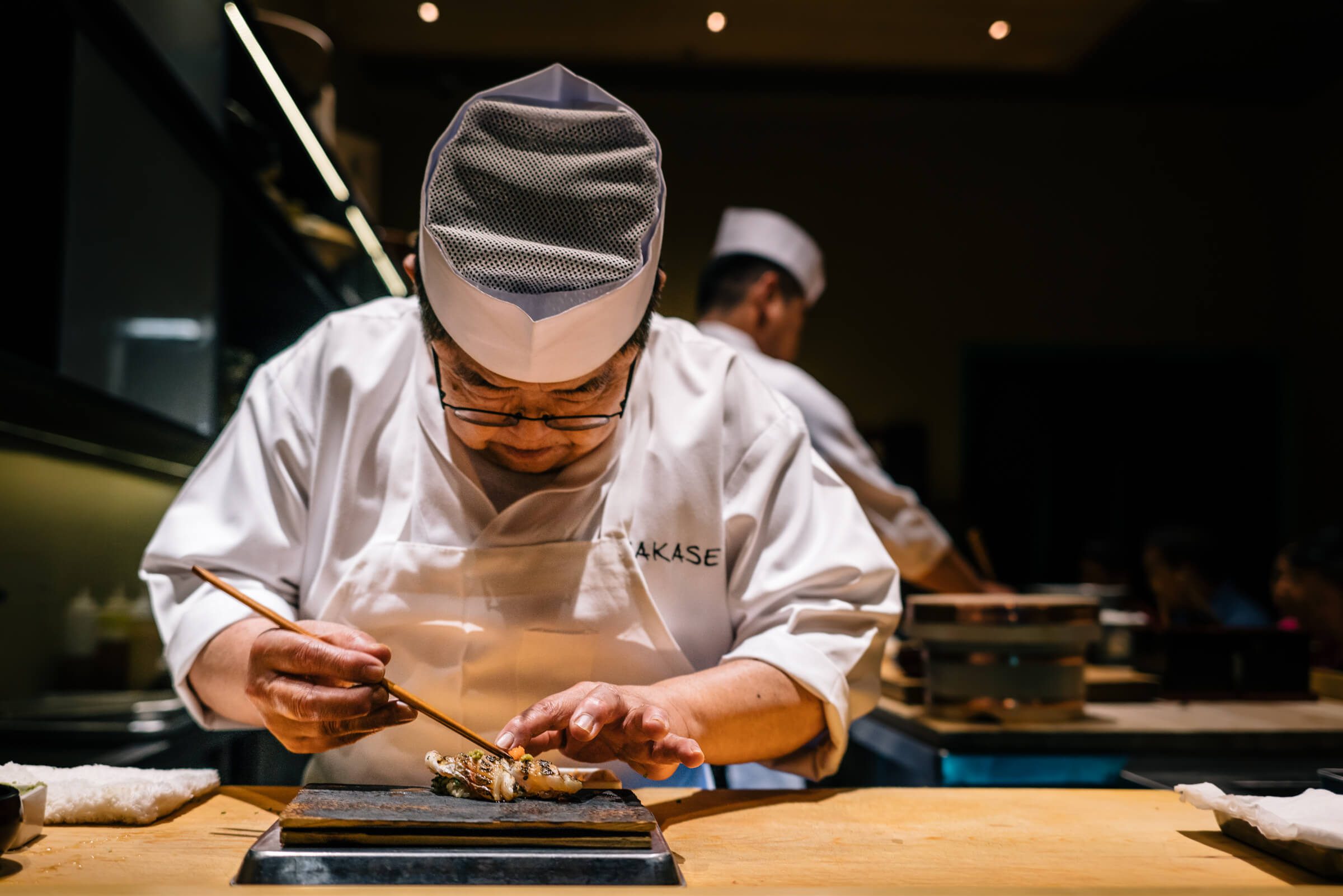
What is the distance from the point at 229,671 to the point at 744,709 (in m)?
0.55

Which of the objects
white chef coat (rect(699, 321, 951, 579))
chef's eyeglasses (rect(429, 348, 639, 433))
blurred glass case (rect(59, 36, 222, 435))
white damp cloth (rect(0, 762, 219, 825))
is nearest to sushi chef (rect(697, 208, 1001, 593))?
white chef coat (rect(699, 321, 951, 579))

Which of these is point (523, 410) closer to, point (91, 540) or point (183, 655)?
point (183, 655)

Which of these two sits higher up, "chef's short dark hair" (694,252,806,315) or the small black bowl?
"chef's short dark hair" (694,252,806,315)

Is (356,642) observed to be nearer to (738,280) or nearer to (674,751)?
(674,751)

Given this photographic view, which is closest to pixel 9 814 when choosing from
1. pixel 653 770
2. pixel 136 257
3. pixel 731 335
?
pixel 653 770

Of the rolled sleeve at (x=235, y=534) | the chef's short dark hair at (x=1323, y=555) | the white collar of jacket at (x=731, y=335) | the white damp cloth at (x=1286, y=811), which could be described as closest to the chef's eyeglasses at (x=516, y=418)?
the rolled sleeve at (x=235, y=534)

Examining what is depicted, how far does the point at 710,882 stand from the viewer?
2.87 feet

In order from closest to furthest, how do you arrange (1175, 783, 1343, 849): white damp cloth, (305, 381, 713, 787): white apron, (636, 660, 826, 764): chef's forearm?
(1175, 783, 1343, 849): white damp cloth → (636, 660, 826, 764): chef's forearm → (305, 381, 713, 787): white apron

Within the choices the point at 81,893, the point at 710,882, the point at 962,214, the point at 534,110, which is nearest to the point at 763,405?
the point at 534,110

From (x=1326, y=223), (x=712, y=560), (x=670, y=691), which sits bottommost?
(x=670, y=691)

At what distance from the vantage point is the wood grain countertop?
196 cm

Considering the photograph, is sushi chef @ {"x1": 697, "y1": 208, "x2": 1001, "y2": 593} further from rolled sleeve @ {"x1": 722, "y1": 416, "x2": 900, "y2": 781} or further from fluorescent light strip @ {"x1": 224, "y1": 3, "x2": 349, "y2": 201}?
rolled sleeve @ {"x1": 722, "y1": 416, "x2": 900, "y2": 781}

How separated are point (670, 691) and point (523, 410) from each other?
0.34 m

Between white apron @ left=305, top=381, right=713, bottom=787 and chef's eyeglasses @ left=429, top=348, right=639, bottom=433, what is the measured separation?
12 centimetres
